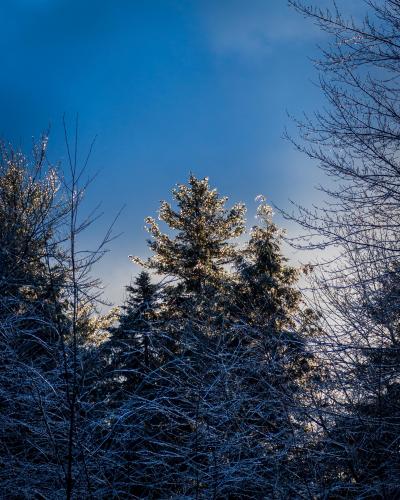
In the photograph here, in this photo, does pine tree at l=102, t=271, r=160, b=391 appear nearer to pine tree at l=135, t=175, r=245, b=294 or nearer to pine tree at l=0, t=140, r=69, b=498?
pine tree at l=0, t=140, r=69, b=498

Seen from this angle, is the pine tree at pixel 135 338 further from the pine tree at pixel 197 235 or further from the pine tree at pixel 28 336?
the pine tree at pixel 197 235

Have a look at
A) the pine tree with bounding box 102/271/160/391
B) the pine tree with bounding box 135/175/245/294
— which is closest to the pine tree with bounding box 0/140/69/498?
the pine tree with bounding box 102/271/160/391

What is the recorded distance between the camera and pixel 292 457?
210 inches

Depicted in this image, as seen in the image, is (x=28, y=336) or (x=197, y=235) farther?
(x=197, y=235)

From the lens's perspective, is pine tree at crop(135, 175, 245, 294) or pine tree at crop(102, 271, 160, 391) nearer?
pine tree at crop(102, 271, 160, 391)

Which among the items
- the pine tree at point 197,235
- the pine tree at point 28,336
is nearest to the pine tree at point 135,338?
the pine tree at point 28,336

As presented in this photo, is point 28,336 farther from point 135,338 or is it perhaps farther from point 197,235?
point 197,235

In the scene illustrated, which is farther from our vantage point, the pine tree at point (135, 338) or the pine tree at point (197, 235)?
the pine tree at point (197, 235)

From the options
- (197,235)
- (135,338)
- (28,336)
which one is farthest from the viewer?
(197,235)

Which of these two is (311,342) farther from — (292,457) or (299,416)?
(292,457)

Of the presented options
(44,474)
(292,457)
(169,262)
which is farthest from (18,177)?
(169,262)

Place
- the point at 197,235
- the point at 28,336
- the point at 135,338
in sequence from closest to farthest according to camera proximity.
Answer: the point at 135,338 < the point at 28,336 < the point at 197,235

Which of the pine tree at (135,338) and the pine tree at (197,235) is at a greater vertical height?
the pine tree at (197,235)

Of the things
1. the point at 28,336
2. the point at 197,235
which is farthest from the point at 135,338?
the point at 197,235
